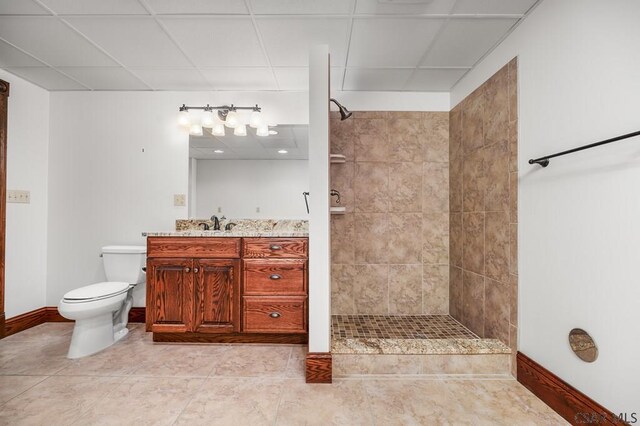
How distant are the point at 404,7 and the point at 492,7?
488 mm

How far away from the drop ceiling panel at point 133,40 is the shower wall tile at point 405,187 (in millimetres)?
1900

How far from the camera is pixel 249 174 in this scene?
9.14 feet

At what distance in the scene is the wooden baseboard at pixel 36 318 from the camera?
7.90ft

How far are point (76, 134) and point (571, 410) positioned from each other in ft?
13.2

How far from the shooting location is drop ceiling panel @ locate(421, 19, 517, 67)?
1.79m

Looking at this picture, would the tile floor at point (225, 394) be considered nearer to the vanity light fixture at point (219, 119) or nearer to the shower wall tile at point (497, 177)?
the shower wall tile at point (497, 177)

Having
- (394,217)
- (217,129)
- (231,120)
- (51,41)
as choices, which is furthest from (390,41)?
(51,41)

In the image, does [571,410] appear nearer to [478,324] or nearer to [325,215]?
[478,324]

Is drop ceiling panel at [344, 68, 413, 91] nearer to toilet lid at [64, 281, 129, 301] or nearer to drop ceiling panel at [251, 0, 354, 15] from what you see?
drop ceiling panel at [251, 0, 354, 15]

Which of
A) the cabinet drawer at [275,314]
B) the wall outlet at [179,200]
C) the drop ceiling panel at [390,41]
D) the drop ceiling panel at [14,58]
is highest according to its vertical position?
the drop ceiling panel at [14,58]

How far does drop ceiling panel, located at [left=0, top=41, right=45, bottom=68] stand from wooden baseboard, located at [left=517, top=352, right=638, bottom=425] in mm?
3863

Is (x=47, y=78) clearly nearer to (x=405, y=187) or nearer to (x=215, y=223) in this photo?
(x=215, y=223)

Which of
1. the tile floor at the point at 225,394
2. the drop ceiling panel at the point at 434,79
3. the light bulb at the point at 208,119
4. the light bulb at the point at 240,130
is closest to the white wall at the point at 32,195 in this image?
the tile floor at the point at 225,394

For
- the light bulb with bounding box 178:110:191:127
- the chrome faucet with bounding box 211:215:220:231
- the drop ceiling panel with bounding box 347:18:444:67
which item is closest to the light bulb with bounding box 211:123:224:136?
the light bulb with bounding box 178:110:191:127
